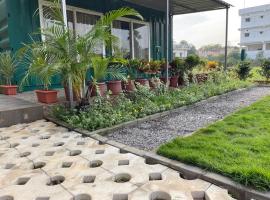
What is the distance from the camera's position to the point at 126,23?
796 centimetres

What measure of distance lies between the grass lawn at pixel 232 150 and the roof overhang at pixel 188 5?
505 cm

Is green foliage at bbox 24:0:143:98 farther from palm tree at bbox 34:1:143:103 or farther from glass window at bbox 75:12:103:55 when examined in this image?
glass window at bbox 75:12:103:55

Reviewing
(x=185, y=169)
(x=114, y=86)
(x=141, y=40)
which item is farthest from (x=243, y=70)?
(x=185, y=169)

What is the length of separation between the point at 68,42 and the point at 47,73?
591 millimetres

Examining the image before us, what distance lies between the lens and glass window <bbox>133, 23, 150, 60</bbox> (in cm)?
831

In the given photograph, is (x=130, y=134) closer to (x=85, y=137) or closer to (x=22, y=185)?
(x=85, y=137)

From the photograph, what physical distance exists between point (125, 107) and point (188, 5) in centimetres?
521

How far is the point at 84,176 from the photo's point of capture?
2.03m

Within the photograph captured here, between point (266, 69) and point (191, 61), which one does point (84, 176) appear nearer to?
point (191, 61)

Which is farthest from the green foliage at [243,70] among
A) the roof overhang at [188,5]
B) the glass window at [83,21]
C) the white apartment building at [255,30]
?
the white apartment building at [255,30]

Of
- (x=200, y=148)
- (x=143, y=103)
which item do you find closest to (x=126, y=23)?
(x=143, y=103)

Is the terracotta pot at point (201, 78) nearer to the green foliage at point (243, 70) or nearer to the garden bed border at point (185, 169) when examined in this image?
the green foliage at point (243, 70)

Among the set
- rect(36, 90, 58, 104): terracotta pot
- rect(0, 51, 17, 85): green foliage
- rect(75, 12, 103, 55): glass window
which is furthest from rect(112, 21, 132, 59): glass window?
rect(36, 90, 58, 104): terracotta pot

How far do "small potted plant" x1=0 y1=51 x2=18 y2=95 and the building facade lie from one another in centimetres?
18
